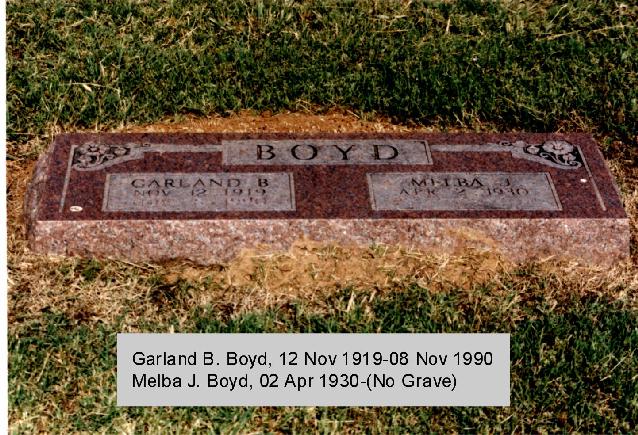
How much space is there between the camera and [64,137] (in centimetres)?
592

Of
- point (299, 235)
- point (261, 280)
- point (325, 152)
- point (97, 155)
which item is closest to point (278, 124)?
point (325, 152)

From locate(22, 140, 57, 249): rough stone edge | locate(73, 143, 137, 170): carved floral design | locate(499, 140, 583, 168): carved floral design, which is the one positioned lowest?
locate(22, 140, 57, 249): rough stone edge

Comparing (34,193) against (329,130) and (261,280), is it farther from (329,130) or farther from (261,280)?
(329,130)

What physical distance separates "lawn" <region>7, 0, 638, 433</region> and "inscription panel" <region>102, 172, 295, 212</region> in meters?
0.23

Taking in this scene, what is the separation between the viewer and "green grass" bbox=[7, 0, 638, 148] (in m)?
6.66

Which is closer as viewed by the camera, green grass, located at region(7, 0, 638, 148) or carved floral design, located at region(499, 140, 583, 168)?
carved floral design, located at region(499, 140, 583, 168)

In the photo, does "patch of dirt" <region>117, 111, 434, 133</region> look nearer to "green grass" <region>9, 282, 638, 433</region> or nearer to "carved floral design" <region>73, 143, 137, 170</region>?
"carved floral design" <region>73, 143, 137, 170</region>

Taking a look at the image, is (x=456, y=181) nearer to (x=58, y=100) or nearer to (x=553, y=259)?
(x=553, y=259)

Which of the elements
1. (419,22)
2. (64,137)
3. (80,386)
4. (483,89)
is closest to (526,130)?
(483,89)

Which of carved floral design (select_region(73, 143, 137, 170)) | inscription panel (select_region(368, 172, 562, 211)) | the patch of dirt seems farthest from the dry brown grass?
the patch of dirt

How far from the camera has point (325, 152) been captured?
5859 millimetres

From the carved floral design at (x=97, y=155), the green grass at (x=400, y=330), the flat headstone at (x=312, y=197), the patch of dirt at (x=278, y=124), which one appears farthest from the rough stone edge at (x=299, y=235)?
the patch of dirt at (x=278, y=124)

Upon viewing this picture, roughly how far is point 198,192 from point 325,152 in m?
0.63

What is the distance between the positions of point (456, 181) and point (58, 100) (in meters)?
2.06
